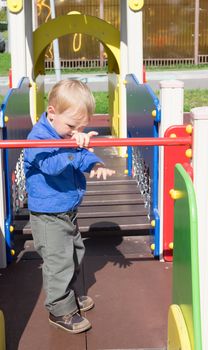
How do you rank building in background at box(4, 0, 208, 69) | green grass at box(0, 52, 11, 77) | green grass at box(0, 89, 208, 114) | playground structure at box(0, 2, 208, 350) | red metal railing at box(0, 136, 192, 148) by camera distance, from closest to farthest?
playground structure at box(0, 2, 208, 350)
red metal railing at box(0, 136, 192, 148)
green grass at box(0, 89, 208, 114)
green grass at box(0, 52, 11, 77)
building in background at box(4, 0, 208, 69)

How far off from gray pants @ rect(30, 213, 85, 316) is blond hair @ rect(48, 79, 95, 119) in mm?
524

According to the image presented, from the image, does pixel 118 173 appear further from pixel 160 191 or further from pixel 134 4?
pixel 160 191

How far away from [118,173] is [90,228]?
66.0 inches

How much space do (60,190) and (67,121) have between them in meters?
0.34

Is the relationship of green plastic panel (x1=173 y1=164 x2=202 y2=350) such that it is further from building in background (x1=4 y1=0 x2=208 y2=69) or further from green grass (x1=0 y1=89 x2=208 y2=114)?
building in background (x1=4 y1=0 x2=208 y2=69)

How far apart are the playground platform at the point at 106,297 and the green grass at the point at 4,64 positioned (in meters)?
13.7

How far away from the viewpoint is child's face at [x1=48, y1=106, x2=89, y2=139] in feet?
Result: 8.72

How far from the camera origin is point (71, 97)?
2.63 m

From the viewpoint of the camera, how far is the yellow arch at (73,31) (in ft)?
20.4

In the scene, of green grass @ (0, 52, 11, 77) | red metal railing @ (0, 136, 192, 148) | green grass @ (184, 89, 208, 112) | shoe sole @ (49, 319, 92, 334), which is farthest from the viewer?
green grass @ (0, 52, 11, 77)

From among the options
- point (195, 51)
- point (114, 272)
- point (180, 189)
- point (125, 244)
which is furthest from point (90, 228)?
point (195, 51)

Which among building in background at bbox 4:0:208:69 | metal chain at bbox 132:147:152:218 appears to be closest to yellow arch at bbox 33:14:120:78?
metal chain at bbox 132:147:152:218

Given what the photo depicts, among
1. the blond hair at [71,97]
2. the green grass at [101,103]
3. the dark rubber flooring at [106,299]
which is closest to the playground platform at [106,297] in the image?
the dark rubber flooring at [106,299]

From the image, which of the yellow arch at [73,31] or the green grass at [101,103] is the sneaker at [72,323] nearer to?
the yellow arch at [73,31]
